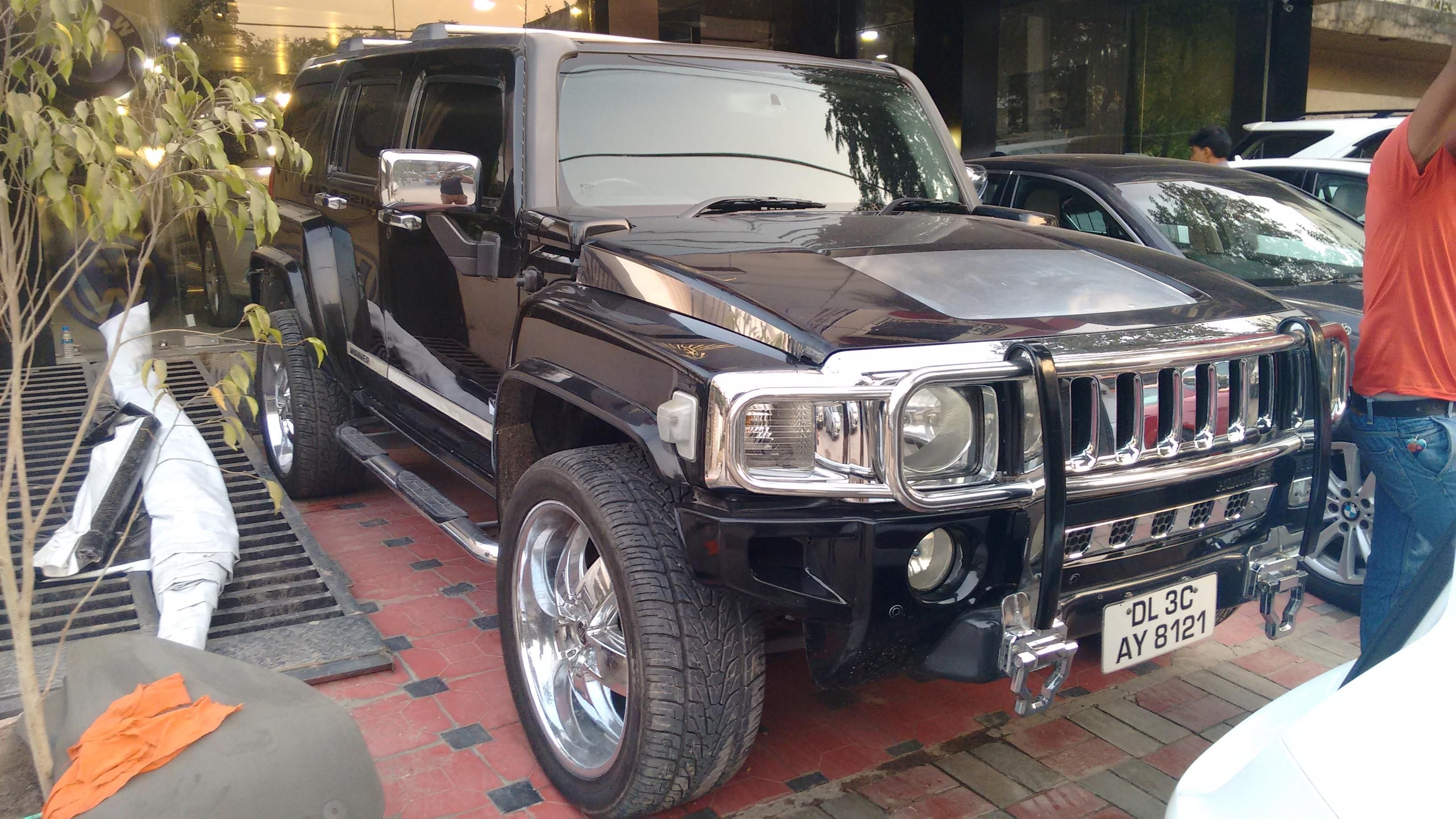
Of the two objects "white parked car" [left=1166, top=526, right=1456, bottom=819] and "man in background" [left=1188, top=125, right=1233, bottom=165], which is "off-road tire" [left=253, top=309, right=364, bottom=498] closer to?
"white parked car" [left=1166, top=526, right=1456, bottom=819]

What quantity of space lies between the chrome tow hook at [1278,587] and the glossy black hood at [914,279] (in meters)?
0.63

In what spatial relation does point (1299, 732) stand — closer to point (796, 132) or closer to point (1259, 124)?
point (796, 132)

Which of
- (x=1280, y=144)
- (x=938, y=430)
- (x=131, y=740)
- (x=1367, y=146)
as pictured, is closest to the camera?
(x=131, y=740)

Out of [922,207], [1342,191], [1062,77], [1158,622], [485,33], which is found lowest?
[1158,622]

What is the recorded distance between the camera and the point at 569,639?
2963 millimetres

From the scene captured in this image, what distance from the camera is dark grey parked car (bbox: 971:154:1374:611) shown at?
4250 millimetres

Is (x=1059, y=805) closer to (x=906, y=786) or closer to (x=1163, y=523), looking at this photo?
(x=906, y=786)

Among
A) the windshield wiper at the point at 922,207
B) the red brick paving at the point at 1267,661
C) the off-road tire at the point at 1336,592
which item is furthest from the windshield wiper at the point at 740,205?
the off-road tire at the point at 1336,592

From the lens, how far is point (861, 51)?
42.5 feet

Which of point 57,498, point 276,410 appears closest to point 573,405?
point 57,498

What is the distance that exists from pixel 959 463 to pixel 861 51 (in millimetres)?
11504

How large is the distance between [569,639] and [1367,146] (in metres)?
8.23

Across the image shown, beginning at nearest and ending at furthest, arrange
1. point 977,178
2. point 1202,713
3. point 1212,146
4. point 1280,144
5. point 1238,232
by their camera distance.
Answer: point 1202,713
point 977,178
point 1238,232
point 1212,146
point 1280,144

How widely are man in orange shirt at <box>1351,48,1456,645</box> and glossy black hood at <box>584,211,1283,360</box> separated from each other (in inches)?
13.1
